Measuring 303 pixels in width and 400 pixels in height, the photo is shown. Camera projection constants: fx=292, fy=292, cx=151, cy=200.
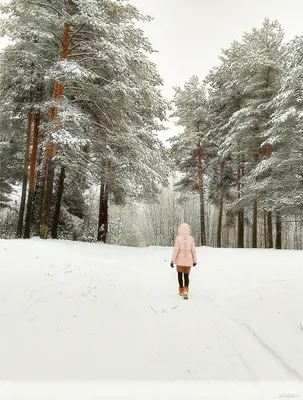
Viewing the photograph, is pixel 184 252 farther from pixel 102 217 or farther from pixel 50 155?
pixel 102 217

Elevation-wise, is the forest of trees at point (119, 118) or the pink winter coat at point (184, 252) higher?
the forest of trees at point (119, 118)

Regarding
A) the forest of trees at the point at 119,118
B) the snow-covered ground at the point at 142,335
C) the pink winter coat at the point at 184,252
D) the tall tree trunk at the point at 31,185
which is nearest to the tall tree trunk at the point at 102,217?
the forest of trees at the point at 119,118

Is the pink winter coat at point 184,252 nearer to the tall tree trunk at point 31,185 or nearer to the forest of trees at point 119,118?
the forest of trees at point 119,118

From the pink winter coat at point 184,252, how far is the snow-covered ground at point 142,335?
0.80 meters

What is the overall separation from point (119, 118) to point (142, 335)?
11112 millimetres

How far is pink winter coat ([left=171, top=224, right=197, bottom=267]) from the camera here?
719cm

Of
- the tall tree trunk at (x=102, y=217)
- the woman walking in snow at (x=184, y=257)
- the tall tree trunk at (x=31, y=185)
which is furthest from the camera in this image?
Answer: the tall tree trunk at (x=102, y=217)

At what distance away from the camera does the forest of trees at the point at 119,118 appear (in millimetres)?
12180

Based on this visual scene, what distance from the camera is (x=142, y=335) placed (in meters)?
4.25

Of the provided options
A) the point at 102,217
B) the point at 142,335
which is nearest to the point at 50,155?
the point at 102,217

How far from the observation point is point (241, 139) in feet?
60.4

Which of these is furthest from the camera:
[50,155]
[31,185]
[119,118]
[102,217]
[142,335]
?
[102,217]

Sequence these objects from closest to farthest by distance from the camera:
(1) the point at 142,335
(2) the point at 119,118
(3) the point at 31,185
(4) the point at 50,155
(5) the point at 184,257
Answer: (1) the point at 142,335
(5) the point at 184,257
(4) the point at 50,155
(2) the point at 119,118
(3) the point at 31,185

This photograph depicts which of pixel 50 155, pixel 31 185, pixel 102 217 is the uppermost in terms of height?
pixel 50 155
